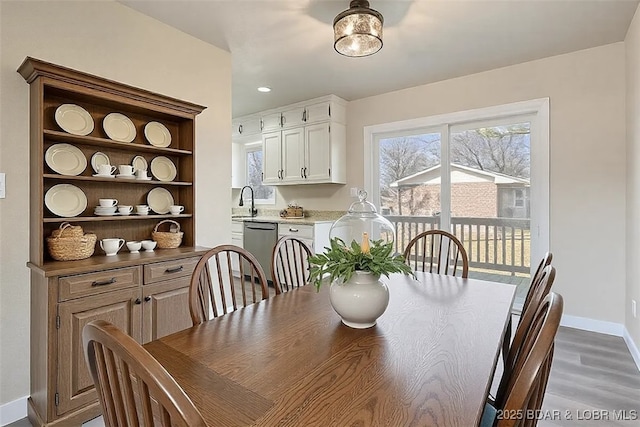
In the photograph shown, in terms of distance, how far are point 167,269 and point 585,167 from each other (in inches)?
140

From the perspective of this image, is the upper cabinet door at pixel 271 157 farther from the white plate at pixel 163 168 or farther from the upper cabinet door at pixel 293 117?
the white plate at pixel 163 168

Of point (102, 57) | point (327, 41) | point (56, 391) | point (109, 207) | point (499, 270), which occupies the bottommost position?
point (56, 391)

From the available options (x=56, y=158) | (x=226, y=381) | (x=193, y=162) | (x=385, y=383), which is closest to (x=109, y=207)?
(x=56, y=158)

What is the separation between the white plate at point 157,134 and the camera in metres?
2.48

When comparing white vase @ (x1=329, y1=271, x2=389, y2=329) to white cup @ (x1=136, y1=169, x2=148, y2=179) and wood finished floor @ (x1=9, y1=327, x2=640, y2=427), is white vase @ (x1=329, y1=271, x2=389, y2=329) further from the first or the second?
white cup @ (x1=136, y1=169, x2=148, y2=179)

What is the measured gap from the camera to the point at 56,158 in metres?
2.03

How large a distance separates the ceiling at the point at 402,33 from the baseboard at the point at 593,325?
7.96 ft

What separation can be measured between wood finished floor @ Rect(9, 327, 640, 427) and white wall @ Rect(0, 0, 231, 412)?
65 cm

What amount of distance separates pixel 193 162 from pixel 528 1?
2.61 meters

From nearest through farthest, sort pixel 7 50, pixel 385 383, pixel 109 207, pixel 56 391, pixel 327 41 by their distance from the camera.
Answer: pixel 385 383
pixel 56 391
pixel 7 50
pixel 109 207
pixel 327 41

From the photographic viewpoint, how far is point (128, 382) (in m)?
0.61

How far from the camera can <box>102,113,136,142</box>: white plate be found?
2248 mm

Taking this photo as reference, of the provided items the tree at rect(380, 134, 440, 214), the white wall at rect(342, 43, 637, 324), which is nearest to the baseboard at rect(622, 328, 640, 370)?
the white wall at rect(342, 43, 637, 324)

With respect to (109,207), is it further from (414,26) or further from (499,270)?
(499,270)
